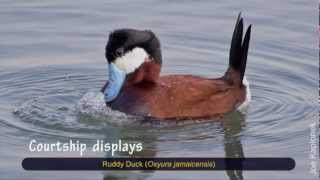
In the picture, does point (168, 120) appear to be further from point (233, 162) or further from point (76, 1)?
point (76, 1)

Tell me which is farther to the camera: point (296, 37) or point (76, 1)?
point (76, 1)

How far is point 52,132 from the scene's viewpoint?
7863 millimetres

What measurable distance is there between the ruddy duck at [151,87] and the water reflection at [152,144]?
22cm

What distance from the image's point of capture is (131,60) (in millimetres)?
8273

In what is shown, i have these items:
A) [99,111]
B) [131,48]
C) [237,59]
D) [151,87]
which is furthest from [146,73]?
[237,59]

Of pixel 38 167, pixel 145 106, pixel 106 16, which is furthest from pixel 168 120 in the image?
pixel 106 16

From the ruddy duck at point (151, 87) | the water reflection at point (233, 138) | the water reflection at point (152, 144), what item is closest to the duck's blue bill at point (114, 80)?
the ruddy duck at point (151, 87)

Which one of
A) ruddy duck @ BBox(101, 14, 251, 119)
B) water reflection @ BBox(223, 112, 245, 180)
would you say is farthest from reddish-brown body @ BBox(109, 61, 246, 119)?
water reflection @ BBox(223, 112, 245, 180)

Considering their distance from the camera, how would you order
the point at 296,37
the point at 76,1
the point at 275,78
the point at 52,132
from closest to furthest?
1. the point at 52,132
2. the point at 275,78
3. the point at 296,37
4. the point at 76,1

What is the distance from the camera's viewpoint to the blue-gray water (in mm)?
7672

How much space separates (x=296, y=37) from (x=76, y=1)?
248 cm

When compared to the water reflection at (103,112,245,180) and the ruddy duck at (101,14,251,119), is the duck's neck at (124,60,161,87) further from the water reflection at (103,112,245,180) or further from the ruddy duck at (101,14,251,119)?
the water reflection at (103,112,245,180)

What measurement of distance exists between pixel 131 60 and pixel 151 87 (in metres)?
0.27

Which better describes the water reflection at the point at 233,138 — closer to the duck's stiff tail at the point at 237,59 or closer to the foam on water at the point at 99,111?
the duck's stiff tail at the point at 237,59
